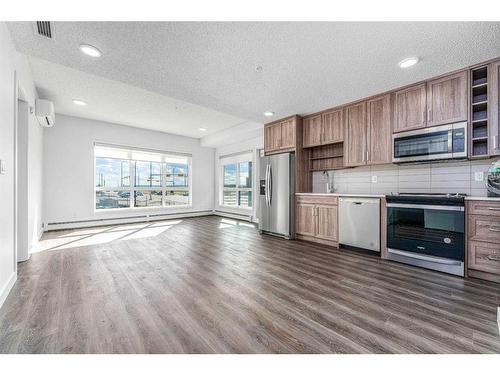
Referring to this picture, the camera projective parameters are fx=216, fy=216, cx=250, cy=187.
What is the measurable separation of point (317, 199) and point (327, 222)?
44 cm

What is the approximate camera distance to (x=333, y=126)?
3.90 m

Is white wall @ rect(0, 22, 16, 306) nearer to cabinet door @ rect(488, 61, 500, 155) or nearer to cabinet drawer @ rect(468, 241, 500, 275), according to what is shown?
cabinet drawer @ rect(468, 241, 500, 275)

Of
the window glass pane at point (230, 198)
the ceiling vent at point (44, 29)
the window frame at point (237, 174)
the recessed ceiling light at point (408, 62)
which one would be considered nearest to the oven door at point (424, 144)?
the recessed ceiling light at point (408, 62)

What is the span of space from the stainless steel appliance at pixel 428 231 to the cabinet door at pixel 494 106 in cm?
66

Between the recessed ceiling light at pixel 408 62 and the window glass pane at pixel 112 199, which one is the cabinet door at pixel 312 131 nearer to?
the recessed ceiling light at pixel 408 62

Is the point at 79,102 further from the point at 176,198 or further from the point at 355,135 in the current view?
the point at 355,135

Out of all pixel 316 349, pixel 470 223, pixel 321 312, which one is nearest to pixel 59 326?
pixel 316 349

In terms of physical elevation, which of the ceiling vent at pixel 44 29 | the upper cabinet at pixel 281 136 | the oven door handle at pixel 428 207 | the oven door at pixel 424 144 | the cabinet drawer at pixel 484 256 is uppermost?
the ceiling vent at pixel 44 29

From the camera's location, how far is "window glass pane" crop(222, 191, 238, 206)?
7.10 meters

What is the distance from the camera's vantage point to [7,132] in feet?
6.63

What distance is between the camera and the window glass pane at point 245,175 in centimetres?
661

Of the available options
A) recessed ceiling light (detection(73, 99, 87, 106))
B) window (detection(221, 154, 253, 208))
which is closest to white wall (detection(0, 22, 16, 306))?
recessed ceiling light (detection(73, 99, 87, 106))

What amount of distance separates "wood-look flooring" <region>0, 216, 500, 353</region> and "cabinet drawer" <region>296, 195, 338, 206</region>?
3.04 feet

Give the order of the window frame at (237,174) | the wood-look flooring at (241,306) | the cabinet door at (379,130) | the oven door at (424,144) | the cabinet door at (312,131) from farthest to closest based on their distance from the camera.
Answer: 1. the window frame at (237,174)
2. the cabinet door at (312,131)
3. the cabinet door at (379,130)
4. the oven door at (424,144)
5. the wood-look flooring at (241,306)
